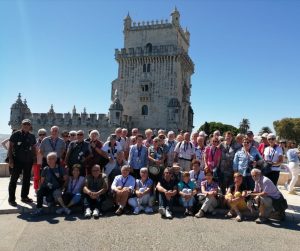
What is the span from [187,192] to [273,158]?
3038 millimetres

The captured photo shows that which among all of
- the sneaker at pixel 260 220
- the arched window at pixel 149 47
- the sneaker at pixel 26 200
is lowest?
the sneaker at pixel 260 220

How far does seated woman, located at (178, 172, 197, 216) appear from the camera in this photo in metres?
9.26

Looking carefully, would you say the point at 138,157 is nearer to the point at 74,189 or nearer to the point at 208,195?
the point at 74,189

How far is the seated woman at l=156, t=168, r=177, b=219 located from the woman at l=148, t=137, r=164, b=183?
0.41 m

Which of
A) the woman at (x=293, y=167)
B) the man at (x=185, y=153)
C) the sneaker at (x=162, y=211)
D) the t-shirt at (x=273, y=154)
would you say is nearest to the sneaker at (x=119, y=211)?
the sneaker at (x=162, y=211)

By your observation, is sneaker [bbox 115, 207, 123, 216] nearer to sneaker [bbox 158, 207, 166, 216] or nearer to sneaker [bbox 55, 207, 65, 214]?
sneaker [bbox 158, 207, 166, 216]

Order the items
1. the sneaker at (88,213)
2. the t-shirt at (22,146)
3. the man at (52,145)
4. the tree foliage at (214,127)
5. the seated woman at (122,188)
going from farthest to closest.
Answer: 1. the tree foliage at (214,127)
2. the man at (52,145)
3. the t-shirt at (22,146)
4. the seated woman at (122,188)
5. the sneaker at (88,213)

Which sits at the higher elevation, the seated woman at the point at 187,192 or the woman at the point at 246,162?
the woman at the point at 246,162

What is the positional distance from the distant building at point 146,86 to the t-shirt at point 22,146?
28229mm

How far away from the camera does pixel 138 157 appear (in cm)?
1038

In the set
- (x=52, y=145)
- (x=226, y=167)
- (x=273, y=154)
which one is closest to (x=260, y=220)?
(x=226, y=167)

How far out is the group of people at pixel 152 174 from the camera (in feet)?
29.8

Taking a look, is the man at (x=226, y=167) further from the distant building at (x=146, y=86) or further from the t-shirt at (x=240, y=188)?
the distant building at (x=146, y=86)

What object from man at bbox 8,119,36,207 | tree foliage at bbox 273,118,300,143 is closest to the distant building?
man at bbox 8,119,36,207
